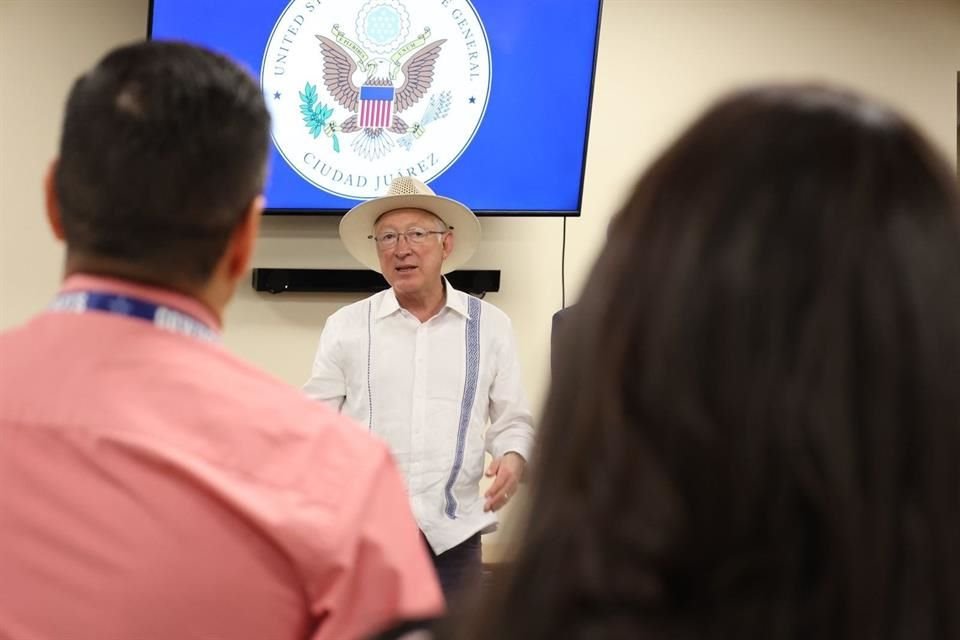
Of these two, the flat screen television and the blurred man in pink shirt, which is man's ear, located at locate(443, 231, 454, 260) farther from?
the blurred man in pink shirt

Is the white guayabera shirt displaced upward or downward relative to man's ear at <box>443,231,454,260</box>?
downward

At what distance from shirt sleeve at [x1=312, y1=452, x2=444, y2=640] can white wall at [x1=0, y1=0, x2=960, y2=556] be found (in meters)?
2.97

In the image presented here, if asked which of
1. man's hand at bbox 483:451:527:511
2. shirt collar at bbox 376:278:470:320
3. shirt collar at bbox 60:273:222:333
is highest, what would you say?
shirt collar at bbox 60:273:222:333

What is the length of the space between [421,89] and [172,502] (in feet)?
9.86

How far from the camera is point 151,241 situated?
952 mm

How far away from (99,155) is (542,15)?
288 centimetres

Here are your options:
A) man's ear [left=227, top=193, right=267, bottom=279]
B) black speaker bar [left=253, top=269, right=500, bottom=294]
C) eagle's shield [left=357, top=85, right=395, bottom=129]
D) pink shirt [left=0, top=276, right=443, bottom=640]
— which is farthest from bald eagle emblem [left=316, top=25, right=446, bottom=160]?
pink shirt [left=0, top=276, right=443, bottom=640]

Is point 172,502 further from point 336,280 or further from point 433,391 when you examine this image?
point 336,280

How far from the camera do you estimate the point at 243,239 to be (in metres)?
1.01

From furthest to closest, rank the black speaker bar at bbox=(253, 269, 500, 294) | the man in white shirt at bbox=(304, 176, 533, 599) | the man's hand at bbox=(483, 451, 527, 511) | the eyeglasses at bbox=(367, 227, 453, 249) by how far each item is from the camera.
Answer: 1. the black speaker bar at bbox=(253, 269, 500, 294)
2. the eyeglasses at bbox=(367, 227, 453, 249)
3. the man in white shirt at bbox=(304, 176, 533, 599)
4. the man's hand at bbox=(483, 451, 527, 511)

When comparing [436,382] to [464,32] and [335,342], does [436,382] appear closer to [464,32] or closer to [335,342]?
[335,342]

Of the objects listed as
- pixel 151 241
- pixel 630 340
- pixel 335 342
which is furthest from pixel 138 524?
pixel 335 342

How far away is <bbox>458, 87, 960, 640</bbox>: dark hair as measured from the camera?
Answer: 0.48m

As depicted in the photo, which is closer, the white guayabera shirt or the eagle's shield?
the white guayabera shirt
